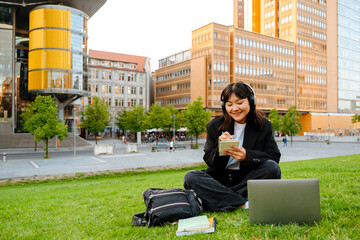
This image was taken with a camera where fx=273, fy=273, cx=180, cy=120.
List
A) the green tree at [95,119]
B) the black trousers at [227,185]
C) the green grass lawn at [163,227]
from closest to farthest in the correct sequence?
the green grass lawn at [163,227], the black trousers at [227,185], the green tree at [95,119]

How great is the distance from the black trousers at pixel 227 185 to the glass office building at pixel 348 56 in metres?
107

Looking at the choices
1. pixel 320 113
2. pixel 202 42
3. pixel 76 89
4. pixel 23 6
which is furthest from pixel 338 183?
pixel 320 113

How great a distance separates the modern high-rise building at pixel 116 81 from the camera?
227 ft

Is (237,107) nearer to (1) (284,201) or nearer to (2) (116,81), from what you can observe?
(1) (284,201)

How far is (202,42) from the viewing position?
69.2 metres

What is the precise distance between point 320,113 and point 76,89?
7572cm

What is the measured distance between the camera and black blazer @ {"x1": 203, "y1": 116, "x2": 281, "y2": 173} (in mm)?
3728

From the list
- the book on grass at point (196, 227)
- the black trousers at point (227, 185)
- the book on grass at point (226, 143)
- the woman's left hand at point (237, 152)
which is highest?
the book on grass at point (226, 143)

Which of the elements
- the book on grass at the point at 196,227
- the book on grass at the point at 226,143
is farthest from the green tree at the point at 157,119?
the book on grass at the point at 196,227

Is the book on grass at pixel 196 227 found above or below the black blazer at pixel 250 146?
below

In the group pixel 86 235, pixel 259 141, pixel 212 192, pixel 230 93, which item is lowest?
pixel 86 235

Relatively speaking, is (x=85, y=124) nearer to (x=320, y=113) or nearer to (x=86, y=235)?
(x=86, y=235)

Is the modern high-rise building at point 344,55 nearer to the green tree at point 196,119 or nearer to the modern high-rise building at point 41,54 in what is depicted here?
the green tree at point 196,119

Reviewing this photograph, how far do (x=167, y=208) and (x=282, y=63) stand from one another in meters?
84.3
